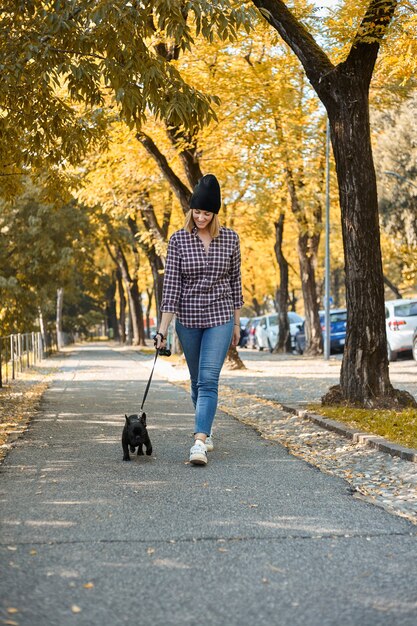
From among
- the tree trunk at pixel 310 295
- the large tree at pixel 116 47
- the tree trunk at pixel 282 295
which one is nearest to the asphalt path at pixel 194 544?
the large tree at pixel 116 47

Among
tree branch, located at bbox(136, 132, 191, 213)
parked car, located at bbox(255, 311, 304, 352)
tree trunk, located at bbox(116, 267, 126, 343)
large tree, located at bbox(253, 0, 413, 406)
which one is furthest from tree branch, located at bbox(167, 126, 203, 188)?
tree trunk, located at bbox(116, 267, 126, 343)

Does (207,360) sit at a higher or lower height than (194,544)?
higher

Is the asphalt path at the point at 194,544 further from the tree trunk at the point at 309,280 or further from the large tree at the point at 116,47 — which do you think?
the tree trunk at the point at 309,280

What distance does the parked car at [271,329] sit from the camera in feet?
134

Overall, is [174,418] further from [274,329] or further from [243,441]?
[274,329]

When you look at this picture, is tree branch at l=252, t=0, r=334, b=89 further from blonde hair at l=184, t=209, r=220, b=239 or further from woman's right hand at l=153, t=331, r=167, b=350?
woman's right hand at l=153, t=331, r=167, b=350

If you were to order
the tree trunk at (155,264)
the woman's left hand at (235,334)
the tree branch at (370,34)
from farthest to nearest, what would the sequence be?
the tree trunk at (155,264) < the tree branch at (370,34) < the woman's left hand at (235,334)

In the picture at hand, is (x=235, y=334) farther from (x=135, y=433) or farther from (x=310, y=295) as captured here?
(x=310, y=295)

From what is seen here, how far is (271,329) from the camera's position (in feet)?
139

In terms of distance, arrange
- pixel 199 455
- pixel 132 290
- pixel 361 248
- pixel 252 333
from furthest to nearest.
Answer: pixel 252 333, pixel 132 290, pixel 361 248, pixel 199 455

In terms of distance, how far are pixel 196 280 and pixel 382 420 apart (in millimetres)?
3098

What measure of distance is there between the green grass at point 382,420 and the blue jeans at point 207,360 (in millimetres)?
1750

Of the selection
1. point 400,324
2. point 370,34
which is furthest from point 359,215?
point 400,324

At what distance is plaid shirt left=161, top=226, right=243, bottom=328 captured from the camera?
24.2ft
